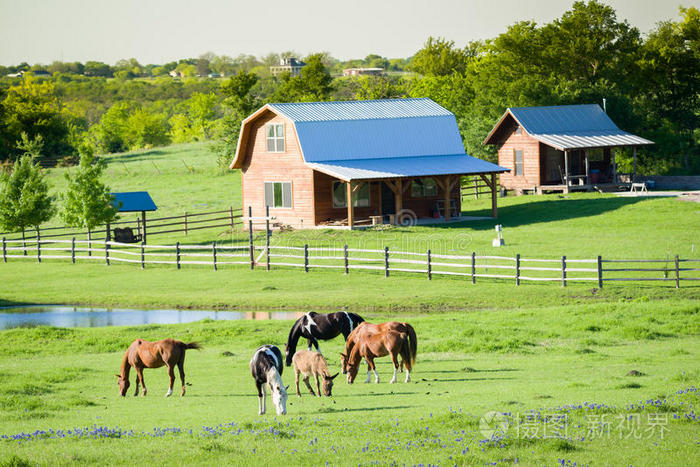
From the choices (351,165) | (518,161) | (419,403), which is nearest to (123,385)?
(419,403)

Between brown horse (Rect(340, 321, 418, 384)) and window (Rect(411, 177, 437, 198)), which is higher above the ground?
window (Rect(411, 177, 437, 198))

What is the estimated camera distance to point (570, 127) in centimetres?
6184

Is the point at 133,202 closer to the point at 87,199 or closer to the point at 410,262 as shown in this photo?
the point at 87,199

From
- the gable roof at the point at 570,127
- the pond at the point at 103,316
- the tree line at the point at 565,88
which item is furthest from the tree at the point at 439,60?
the pond at the point at 103,316

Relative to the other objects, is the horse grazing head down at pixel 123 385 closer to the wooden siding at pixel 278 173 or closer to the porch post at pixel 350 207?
the porch post at pixel 350 207

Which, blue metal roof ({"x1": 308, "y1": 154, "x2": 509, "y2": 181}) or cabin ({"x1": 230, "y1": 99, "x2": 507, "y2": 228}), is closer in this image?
blue metal roof ({"x1": 308, "y1": 154, "x2": 509, "y2": 181})

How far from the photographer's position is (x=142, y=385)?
54.1 ft

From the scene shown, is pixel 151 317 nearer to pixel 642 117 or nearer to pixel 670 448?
pixel 670 448

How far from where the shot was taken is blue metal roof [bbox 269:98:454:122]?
49.8 meters

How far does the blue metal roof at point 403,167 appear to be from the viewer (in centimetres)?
4616

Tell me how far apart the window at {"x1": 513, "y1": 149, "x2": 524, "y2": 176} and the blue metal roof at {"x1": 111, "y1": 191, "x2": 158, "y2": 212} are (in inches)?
981

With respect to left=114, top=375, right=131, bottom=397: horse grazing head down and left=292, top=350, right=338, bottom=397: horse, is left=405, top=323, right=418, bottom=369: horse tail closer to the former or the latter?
left=292, top=350, right=338, bottom=397: horse

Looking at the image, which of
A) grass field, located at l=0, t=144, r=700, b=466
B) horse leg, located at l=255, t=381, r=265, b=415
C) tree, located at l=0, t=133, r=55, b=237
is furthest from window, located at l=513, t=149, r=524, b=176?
horse leg, located at l=255, t=381, r=265, b=415

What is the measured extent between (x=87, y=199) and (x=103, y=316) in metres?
16.8
